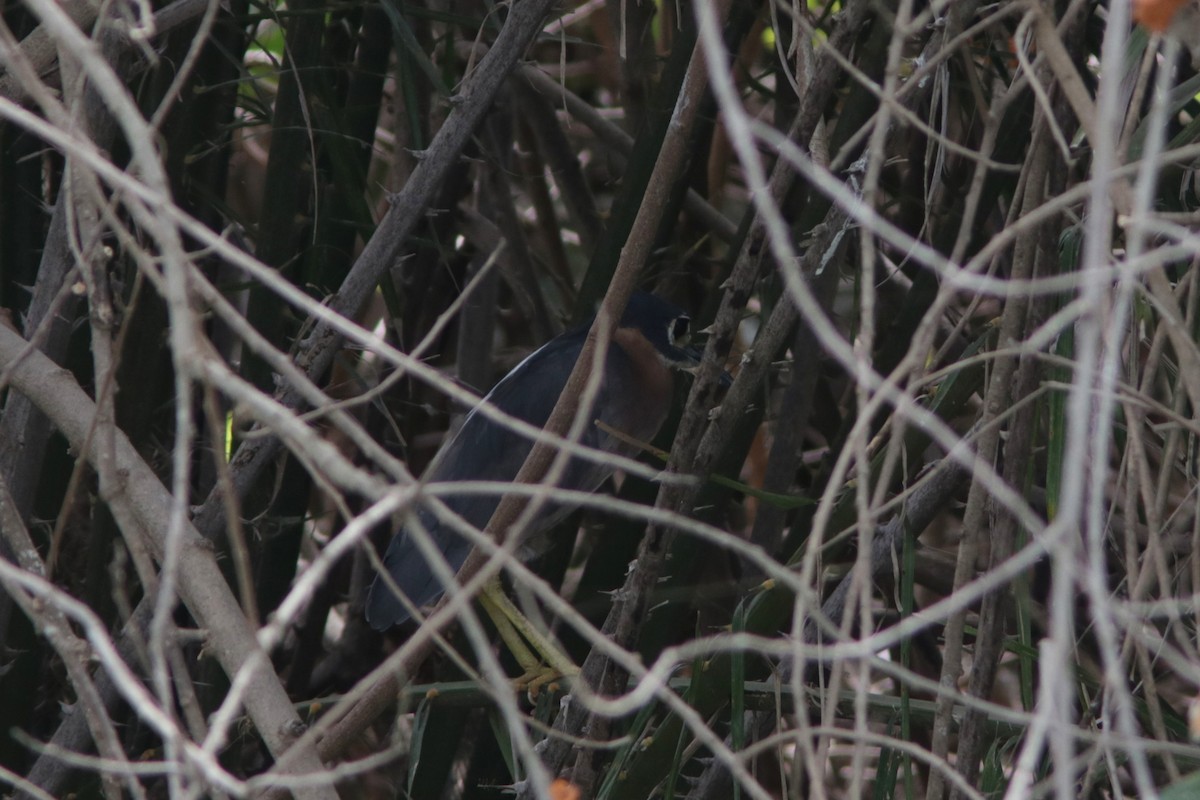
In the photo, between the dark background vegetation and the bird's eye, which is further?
the bird's eye

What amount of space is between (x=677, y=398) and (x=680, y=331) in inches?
10.1

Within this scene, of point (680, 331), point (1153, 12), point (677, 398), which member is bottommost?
point (677, 398)

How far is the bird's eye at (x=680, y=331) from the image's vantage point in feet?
11.2

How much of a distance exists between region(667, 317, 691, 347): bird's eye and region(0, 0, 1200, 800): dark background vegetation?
14 cm

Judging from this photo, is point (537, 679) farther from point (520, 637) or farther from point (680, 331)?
point (680, 331)

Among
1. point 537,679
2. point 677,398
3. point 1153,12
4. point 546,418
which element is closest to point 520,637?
point 537,679

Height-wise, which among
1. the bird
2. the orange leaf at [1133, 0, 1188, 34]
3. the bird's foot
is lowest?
the bird's foot

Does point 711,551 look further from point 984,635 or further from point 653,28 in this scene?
point 653,28

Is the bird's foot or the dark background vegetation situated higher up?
the dark background vegetation

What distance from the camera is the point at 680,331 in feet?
11.4

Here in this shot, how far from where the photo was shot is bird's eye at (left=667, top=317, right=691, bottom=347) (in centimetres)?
340

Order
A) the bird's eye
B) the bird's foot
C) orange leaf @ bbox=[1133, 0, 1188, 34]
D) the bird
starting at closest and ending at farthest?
1. orange leaf @ bbox=[1133, 0, 1188, 34]
2. the bird's foot
3. the bird
4. the bird's eye

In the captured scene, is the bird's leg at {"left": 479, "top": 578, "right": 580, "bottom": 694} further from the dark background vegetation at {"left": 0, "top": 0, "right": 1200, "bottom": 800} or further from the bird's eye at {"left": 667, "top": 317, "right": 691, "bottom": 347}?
the bird's eye at {"left": 667, "top": 317, "right": 691, "bottom": 347}

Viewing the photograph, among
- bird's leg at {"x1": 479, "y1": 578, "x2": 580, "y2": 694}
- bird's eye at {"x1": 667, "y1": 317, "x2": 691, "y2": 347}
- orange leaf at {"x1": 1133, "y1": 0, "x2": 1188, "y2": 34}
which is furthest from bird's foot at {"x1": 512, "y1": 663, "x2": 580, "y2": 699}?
orange leaf at {"x1": 1133, "y1": 0, "x2": 1188, "y2": 34}
